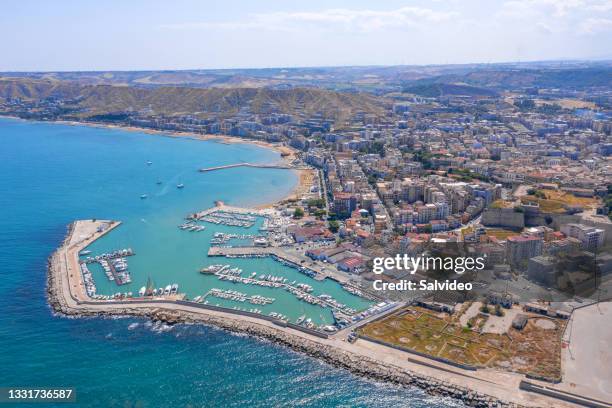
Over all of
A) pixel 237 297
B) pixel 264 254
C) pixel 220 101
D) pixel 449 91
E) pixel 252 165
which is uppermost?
pixel 449 91

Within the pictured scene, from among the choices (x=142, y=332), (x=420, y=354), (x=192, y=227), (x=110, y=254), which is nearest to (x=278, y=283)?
(x=142, y=332)

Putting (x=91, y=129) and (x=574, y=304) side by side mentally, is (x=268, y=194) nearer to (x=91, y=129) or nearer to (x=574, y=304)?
(x=574, y=304)

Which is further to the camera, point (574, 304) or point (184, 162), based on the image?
point (184, 162)

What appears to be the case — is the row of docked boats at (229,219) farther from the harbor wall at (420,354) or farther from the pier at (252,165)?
the pier at (252,165)

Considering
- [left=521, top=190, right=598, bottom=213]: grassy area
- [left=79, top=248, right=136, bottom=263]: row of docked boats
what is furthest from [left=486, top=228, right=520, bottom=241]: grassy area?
[left=79, top=248, right=136, bottom=263]: row of docked boats

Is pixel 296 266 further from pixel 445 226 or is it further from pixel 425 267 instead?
pixel 445 226

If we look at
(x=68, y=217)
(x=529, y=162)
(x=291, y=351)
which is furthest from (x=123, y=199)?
(x=529, y=162)
